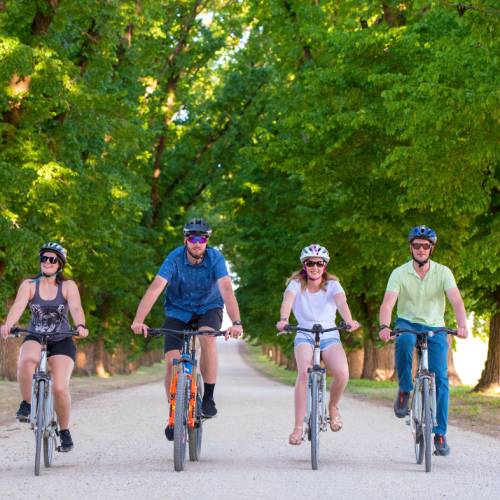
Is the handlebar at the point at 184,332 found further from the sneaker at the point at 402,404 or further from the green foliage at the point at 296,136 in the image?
the green foliage at the point at 296,136

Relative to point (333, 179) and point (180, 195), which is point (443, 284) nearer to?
point (333, 179)

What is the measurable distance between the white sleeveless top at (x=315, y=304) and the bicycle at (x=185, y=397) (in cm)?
101

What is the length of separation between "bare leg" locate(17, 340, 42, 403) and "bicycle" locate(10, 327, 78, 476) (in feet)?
0.15

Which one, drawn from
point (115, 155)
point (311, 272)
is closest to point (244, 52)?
point (115, 155)

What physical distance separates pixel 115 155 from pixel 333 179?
5553 mm

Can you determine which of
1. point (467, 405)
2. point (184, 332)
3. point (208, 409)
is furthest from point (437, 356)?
point (467, 405)

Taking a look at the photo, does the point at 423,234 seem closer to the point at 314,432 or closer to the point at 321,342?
the point at 321,342

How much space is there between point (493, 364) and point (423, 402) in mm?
17730

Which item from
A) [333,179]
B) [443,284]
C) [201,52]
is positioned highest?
[201,52]

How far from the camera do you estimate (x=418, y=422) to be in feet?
35.2

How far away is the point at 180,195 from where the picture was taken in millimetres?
46250

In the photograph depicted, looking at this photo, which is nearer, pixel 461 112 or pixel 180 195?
pixel 461 112

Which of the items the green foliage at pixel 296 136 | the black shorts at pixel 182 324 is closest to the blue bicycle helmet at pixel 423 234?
the black shorts at pixel 182 324

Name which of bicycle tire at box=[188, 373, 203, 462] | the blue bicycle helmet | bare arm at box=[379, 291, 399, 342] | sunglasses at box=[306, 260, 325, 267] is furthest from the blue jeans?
bicycle tire at box=[188, 373, 203, 462]
